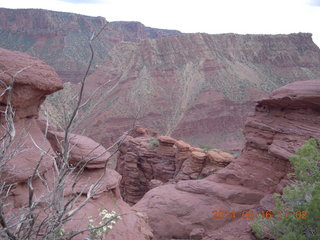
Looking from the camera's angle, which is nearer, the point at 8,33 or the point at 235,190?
the point at 235,190

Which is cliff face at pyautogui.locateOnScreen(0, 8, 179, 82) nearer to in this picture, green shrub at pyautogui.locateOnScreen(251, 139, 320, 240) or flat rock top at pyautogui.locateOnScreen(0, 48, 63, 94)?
flat rock top at pyautogui.locateOnScreen(0, 48, 63, 94)

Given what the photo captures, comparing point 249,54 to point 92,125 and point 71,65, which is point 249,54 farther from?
point 71,65

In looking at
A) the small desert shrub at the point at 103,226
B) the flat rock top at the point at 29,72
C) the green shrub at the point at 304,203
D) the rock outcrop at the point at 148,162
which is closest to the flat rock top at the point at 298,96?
the green shrub at the point at 304,203

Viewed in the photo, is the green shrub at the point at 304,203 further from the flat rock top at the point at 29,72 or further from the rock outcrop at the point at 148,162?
the rock outcrop at the point at 148,162

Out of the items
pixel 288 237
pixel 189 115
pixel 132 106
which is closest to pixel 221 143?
pixel 189 115

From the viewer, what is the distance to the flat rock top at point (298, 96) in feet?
30.9

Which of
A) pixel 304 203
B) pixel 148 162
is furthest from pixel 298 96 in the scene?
pixel 148 162

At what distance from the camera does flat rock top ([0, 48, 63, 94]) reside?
274 inches

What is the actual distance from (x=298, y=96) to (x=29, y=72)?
813cm

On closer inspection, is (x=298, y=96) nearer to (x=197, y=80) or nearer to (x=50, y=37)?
(x=197, y=80)

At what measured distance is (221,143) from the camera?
4022 cm

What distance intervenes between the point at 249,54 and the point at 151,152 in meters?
38.4

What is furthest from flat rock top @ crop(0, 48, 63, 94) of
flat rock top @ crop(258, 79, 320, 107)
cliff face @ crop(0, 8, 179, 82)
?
cliff face @ crop(0, 8, 179, 82)

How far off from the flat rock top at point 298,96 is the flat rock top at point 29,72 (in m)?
7.27
